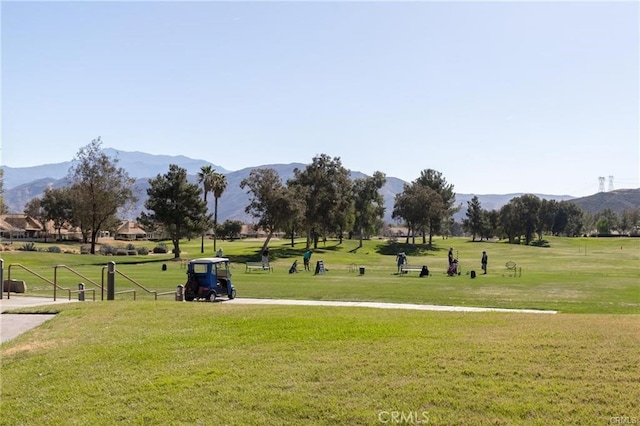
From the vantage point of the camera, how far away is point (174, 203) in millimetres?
75250

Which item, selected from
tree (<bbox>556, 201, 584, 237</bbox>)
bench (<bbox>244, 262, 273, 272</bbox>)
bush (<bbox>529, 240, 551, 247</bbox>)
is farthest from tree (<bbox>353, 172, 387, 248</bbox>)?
tree (<bbox>556, 201, 584, 237</bbox>)

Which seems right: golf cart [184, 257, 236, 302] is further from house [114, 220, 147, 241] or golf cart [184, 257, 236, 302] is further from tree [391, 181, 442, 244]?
house [114, 220, 147, 241]

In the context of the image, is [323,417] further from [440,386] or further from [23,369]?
[23,369]

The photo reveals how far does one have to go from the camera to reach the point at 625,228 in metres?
196

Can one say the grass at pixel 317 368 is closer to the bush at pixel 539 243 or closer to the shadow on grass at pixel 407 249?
the shadow on grass at pixel 407 249

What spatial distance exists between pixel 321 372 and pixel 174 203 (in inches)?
2687

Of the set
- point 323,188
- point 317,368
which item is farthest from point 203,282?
point 323,188

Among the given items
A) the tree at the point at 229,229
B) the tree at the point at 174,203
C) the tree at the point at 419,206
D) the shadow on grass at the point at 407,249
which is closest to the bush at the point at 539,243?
the shadow on grass at the point at 407,249

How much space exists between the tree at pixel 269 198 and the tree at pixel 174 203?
740cm

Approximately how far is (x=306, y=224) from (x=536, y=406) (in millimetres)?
83921

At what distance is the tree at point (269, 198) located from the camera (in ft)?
257

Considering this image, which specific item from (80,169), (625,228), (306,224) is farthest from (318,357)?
(625,228)

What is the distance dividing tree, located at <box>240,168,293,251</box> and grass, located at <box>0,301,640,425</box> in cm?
6351

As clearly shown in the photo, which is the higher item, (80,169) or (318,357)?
(80,169)
